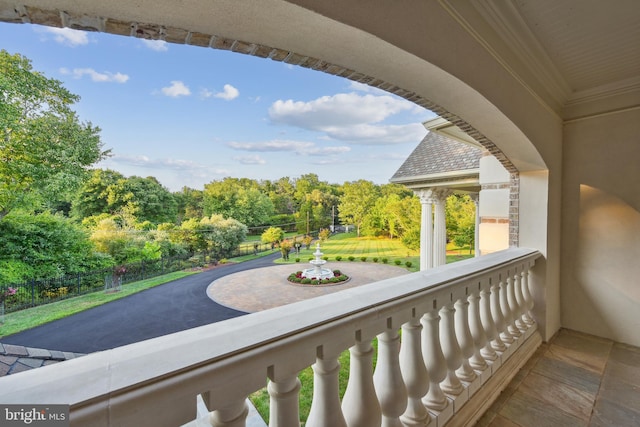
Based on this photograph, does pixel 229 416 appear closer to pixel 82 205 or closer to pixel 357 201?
pixel 82 205

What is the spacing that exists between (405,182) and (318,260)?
23.3 ft

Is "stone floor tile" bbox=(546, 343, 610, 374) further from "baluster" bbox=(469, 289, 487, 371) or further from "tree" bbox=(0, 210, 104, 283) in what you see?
"tree" bbox=(0, 210, 104, 283)

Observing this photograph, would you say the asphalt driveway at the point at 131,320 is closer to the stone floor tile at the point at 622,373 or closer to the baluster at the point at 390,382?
the baluster at the point at 390,382

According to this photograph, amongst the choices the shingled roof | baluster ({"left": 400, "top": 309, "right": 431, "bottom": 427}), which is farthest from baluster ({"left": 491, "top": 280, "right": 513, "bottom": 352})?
the shingled roof

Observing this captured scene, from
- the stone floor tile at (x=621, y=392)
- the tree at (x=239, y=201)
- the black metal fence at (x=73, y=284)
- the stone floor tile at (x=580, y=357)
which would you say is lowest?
the black metal fence at (x=73, y=284)

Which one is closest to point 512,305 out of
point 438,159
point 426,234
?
point 438,159

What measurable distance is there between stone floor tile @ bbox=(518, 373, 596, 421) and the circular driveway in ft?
→ 25.4

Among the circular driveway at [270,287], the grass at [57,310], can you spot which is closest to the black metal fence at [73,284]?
the grass at [57,310]

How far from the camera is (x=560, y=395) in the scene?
1644 mm

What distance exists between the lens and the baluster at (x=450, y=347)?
1.29m

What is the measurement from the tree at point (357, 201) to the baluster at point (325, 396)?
22072mm

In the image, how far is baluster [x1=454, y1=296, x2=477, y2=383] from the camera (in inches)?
55.4

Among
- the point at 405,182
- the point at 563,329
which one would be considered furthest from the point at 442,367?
the point at 405,182

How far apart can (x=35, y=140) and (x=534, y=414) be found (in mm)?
6961
